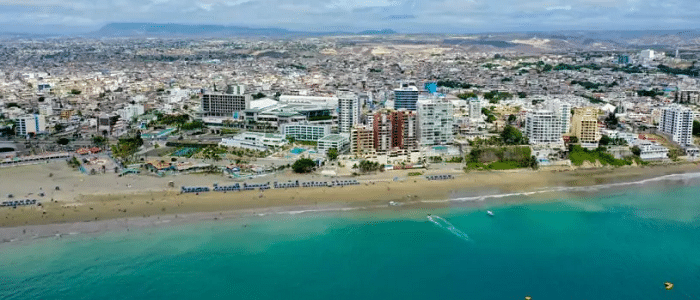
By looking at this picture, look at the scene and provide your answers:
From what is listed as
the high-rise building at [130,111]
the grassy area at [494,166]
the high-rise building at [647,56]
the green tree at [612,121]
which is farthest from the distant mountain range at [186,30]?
the grassy area at [494,166]

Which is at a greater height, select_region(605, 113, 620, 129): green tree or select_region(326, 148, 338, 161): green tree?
select_region(605, 113, 620, 129): green tree

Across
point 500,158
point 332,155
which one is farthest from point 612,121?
point 332,155

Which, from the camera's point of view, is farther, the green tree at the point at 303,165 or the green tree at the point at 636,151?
the green tree at the point at 636,151

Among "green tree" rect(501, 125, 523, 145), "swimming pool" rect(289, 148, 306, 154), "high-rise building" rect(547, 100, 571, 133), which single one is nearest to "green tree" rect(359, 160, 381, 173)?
"swimming pool" rect(289, 148, 306, 154)

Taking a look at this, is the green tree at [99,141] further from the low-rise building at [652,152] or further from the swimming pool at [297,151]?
the low-rise building at [652,152]

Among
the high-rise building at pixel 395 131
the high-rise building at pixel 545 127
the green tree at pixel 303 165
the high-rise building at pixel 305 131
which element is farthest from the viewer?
the high-rise building at pixel 305 131

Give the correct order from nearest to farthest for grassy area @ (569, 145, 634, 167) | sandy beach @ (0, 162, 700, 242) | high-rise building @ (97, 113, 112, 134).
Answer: sandy beach @ (0, 162, 700, 242), grassy area @ (569, 145, 634, 167), high-rise building @ (97, 113, 112, 134)

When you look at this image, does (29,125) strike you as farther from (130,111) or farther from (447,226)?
(447,226)

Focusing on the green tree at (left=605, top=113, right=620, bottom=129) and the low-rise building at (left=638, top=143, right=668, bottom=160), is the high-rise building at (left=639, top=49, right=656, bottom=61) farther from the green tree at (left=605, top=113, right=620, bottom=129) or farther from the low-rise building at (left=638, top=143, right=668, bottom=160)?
the low-rise building at (left=638, top=143, right=668, bottom=160)
